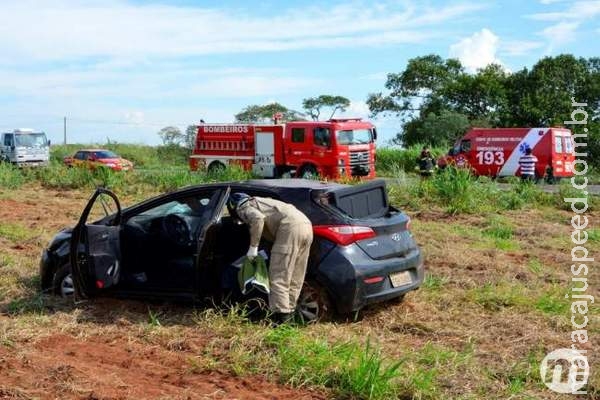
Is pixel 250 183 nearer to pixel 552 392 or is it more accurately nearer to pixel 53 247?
pixel 53 247

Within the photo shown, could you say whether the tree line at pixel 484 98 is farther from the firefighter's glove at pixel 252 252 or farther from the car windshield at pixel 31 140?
the firefighter's glove at pixel 252 252

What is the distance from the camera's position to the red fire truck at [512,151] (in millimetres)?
28047

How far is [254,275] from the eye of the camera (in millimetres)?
6234

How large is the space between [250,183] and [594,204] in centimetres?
1219

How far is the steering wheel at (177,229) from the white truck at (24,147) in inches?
1180

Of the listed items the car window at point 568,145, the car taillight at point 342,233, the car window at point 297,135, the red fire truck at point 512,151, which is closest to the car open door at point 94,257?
the car taillight at point 342,233

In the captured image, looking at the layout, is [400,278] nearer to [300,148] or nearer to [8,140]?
[300,148]

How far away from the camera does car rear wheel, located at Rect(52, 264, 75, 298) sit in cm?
743

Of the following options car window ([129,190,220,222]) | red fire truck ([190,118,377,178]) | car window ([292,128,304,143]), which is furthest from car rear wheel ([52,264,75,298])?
car window ([292,128,304,143])

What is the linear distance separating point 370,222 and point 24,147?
3201 cm

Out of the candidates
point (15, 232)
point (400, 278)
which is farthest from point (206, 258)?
point (15, 232)

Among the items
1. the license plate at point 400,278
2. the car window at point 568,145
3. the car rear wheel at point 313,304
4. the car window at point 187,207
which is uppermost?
the car window at point 568,145

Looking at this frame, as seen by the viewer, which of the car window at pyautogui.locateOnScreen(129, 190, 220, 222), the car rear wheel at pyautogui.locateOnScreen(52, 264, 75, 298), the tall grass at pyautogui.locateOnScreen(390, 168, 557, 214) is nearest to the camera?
the car window at pyautogui.locateOnScreen(129, 190, 220, 222)

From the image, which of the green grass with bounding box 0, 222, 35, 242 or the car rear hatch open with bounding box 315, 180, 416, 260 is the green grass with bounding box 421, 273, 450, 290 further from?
the green grass with bounding box 0, 222, 35, 242
